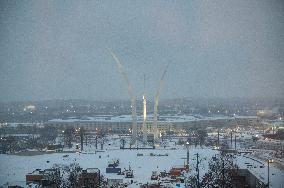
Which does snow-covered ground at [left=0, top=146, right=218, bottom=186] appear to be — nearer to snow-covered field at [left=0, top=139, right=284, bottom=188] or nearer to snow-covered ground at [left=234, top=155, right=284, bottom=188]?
snow-covered field at [left=0, top=139, right=284, bottom=188]

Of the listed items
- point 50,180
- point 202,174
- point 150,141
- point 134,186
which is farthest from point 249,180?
point 150,141

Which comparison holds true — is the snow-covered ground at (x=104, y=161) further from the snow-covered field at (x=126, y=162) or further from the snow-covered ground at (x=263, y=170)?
the snow-covered ground at (x=263, y=170)

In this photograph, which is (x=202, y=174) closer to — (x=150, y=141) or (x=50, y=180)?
(x=50, y=180)

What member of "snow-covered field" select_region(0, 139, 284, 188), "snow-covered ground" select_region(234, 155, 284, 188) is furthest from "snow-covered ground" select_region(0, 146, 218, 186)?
"snow-covered ground" select_region(234, 155, 284, 188)

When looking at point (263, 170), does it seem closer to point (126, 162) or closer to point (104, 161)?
point (126, 162)

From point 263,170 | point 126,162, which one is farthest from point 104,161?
point 263,170

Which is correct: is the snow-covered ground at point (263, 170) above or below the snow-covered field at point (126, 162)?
above

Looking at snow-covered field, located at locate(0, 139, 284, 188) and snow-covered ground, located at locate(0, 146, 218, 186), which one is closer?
snow-covered field, located at locate(0, 139, 284, 188)

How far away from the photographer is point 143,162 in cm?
1246

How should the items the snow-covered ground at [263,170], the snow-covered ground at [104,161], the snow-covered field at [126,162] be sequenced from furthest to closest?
1. the snow-covered ground at [104,161]
2. the snow-covered field at [126,162]
3. the snow-covered ground at [263,170]

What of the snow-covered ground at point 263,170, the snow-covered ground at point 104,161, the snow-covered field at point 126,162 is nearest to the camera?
the snow-covered ground at point 263,170

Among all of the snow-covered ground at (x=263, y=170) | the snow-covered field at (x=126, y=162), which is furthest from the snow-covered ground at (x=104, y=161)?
the snow-covered ground at (x=263, y=170)

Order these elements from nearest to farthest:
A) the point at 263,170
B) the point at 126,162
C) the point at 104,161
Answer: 1. the point at 263,170
2. the point at 126,162
3. the point at 104,161

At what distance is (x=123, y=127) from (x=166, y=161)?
53.9ft
